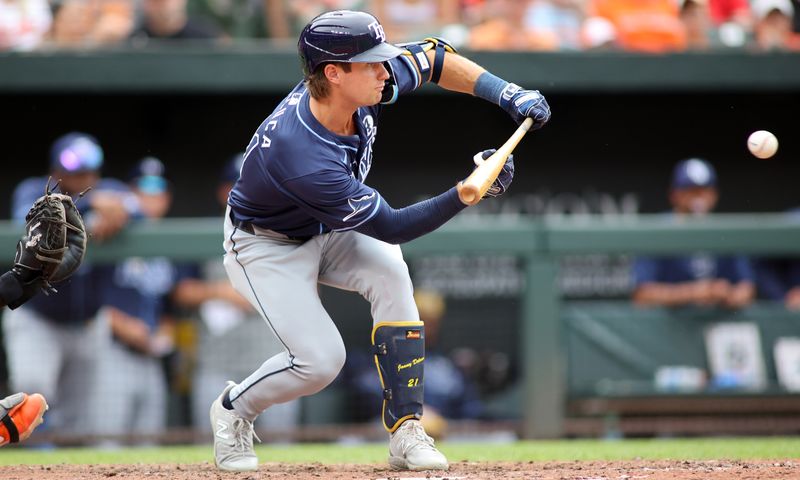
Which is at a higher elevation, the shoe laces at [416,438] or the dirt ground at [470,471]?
the shoe laces at [416,438]

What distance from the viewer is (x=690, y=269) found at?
252 inches

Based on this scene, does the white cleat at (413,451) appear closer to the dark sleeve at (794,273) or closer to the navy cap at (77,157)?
the navy cap at (77,157)

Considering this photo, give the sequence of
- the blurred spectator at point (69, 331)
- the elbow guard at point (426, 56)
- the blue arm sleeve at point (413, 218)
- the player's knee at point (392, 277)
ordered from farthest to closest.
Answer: the blurred spectator at point (69, 331) → the elbow guard at point (426, 56) → the player's knee at point (392, 277) → the blue arm sleeve at point (413, 218)

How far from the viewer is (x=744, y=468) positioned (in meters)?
3.81

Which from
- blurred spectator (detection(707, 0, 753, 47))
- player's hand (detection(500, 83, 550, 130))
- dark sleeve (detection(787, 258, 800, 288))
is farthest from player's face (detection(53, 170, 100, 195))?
blurred spectator (detection(707, 0, 753, 47))

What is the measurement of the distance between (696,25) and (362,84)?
17.1ft

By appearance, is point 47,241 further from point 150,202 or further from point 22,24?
point 22,24

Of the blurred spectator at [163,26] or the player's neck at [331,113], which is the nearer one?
the player's neck at [331,113]

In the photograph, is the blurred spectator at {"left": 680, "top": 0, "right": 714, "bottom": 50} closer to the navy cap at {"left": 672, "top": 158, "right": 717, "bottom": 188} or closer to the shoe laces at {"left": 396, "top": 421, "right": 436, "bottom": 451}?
the navy cap at {"left": 672, "top": 158, "right": 717, "bottom": 188}

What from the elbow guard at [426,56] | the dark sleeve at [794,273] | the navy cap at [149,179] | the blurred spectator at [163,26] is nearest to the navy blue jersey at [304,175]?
the elbow guard at [426,56]

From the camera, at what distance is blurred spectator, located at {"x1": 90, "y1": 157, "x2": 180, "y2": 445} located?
236 inches

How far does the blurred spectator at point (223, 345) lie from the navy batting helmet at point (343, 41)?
265 centimetres

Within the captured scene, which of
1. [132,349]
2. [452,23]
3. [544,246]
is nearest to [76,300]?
[132,349]

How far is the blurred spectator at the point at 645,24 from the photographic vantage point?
8.20 meters
